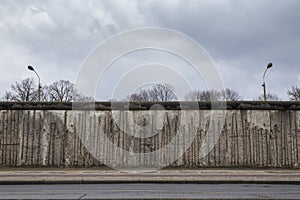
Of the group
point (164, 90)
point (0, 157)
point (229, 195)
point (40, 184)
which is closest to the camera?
point (229, 195)

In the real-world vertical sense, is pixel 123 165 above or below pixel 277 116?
below

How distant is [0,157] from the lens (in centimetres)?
1633

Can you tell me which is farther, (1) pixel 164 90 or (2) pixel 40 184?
(1) pixel 164 90

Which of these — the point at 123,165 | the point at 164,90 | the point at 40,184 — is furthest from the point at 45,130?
the point at 164,90

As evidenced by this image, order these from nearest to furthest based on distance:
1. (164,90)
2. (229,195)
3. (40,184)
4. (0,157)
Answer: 1. (229,195)
2. (40,184)
3. (0,157)
4. (164,90)

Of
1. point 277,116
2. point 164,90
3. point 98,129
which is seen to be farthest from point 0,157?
point 164,90

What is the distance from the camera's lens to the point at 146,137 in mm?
16641

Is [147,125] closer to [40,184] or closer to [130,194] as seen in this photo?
[40,184]

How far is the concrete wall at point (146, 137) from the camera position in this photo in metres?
16.3

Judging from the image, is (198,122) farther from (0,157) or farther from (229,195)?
(0,157)

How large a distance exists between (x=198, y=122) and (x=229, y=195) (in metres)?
8.38

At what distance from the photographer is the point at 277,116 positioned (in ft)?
54.3

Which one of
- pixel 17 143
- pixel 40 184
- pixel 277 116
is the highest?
pixel 277 116

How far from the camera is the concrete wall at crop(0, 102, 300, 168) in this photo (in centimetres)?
1631
